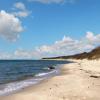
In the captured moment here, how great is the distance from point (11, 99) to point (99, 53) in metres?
121

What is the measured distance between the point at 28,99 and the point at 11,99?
1.36 meters

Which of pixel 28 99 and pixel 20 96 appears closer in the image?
pixel 28 99

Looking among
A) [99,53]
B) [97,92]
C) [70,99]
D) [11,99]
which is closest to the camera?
[70,99]

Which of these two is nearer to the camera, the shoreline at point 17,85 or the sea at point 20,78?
the shoreline at point 17,85

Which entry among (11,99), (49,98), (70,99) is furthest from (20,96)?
(70,99)

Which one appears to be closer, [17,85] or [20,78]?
[17,85]

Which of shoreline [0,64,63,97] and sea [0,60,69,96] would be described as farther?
sea [0,60,69,96]

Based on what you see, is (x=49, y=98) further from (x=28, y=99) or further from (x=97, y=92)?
(x=97, y=92)

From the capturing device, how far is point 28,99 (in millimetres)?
19547

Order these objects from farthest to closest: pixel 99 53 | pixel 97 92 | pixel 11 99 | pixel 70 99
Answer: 1. pixel 99 53
2. pixel 97 92
3. pixel 11 99
4. pixel 70 99

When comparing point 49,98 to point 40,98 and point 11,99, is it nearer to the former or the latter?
point 40,98

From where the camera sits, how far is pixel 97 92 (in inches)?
844

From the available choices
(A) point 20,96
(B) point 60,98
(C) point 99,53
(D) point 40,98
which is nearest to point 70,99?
(B) point 60,98

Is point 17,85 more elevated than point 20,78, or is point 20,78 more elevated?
point 20,78
